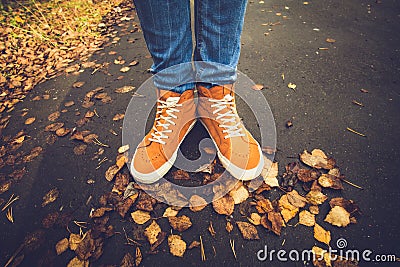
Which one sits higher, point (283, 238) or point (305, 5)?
point (305, 5)

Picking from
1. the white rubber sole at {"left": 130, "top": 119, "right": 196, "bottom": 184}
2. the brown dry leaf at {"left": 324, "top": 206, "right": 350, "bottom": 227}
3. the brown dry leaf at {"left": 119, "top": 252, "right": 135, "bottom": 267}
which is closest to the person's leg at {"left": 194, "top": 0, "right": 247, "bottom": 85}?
the white rubber sole at {"left": 130, "top": 119, "right": 196, "bottom": 184}

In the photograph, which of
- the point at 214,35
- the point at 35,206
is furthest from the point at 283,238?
the point at 35,206

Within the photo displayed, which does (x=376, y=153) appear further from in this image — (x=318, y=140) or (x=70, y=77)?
(x=70, y=77)

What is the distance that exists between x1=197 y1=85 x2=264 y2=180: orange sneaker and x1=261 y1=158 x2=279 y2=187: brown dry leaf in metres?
0.05

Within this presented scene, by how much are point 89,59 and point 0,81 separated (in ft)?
2.78

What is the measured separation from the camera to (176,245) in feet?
3.57

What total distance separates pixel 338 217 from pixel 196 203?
2.34ft

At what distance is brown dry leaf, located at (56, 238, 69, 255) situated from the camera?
1.10 metres

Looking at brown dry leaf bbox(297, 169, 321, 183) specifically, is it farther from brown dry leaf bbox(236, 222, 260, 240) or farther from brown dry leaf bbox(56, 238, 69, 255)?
brown dry leaf bbox(56, 238, 69, 255)

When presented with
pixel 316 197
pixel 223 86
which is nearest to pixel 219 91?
pixel 223 86

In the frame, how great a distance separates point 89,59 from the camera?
244 centimetres

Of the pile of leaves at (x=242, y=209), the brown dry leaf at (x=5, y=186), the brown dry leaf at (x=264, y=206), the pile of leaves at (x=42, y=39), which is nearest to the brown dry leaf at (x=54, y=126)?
the brown dry leaf at (x=5, y=186)

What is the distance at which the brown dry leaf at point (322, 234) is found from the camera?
1055 millimetres

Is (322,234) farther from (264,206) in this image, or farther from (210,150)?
(210,150)
